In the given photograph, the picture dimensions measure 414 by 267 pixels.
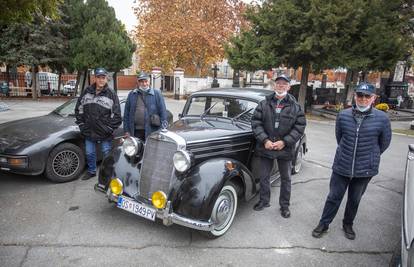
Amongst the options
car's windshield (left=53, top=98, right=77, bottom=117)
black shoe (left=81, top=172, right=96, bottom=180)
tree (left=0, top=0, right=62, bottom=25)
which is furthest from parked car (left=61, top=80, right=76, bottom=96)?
black shoe (left=81, top=172, right=96, bottom=180)

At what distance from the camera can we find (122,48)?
1847 centimetres

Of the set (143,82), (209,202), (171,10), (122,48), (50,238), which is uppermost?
(171,10)

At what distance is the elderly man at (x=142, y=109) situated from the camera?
5125mm

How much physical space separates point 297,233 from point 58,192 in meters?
3.58

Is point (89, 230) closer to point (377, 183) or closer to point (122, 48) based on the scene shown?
point (377, 183)

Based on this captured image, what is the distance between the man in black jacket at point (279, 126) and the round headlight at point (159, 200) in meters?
1.48

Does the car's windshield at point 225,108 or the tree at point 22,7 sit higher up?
the tree at point 22,7

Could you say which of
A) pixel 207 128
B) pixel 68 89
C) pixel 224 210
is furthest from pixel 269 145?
pixel 68 89

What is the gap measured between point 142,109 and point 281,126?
232 centimetres

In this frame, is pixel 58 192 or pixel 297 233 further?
pixel 58 192

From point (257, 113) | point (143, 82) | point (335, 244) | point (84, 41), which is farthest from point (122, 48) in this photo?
point (335, 244)

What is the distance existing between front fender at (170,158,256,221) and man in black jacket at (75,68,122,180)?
2150 millimetres

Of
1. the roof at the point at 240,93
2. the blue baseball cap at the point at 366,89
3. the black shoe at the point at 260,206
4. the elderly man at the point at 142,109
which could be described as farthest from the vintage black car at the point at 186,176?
the blue baseball cap at the point at 366,89

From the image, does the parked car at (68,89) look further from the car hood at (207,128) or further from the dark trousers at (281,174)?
the dark trousers at (281,174)
